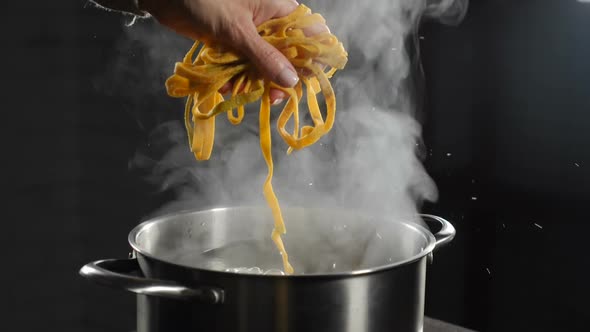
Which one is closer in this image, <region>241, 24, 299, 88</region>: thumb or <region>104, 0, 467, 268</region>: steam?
<region>241, 24, 299, 88</region>: thumb

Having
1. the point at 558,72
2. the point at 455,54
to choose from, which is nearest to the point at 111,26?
the point at 455,54

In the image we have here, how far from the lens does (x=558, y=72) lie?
1.76 meters

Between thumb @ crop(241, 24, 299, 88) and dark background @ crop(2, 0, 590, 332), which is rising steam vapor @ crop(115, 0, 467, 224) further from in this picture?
thumb @ crop(241, 24, 299, 88)

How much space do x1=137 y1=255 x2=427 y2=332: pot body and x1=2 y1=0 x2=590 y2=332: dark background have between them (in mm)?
955

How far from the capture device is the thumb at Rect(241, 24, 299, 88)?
3.20 ft

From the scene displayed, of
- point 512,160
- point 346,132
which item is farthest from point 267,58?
point 512,160

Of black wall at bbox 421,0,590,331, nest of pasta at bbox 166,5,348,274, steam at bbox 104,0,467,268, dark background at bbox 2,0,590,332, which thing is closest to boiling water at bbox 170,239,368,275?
nest of pasta at bbox 166,5,348,274

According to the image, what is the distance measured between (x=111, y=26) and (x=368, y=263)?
3.43 ft

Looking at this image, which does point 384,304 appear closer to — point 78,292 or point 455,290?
point 78,292

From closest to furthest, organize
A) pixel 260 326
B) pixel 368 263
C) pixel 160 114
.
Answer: pixel 260 326 → pixel 368 263 → pixel 160 114

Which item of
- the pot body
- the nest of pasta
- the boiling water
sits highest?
the nest of pasta

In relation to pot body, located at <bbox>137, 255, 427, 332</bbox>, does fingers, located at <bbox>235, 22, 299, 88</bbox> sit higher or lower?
higher

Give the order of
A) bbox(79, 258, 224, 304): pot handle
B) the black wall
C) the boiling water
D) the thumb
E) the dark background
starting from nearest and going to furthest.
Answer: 1. bbox(79, 258, 224, 304): pot handle
2. the thumb
3. the boiling water
4. the dark background
5. the black wall

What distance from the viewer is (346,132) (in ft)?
6.45
